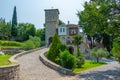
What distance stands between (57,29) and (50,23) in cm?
263

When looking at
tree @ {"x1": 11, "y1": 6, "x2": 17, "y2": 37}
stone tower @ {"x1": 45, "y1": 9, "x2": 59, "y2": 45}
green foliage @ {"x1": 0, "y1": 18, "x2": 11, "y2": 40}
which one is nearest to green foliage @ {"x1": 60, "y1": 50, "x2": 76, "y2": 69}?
stone tower @ {"x1": 45, "y1": 9, "x2": 59, "y2": 45}

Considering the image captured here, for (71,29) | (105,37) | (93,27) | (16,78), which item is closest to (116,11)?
(93,27)

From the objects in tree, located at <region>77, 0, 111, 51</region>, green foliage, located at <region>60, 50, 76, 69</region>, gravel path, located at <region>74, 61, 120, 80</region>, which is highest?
tree, located at <region>77, 0, 111, 51</region>

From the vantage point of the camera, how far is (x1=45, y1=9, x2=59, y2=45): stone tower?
67.2 meters

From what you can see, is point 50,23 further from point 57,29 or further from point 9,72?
point 9,72

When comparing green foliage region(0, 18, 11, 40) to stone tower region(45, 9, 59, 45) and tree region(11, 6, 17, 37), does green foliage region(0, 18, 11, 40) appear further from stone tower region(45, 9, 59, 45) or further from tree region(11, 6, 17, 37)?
stone tower region(45, 9, 59, 45)

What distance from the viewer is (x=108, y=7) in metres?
24.9

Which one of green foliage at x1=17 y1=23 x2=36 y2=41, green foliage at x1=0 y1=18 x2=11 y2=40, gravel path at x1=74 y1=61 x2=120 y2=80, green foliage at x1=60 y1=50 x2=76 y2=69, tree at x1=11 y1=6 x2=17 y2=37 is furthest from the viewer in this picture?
green foliage at x1=17 y1=23 x2=36 y2=41

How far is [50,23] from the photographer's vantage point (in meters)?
67.8

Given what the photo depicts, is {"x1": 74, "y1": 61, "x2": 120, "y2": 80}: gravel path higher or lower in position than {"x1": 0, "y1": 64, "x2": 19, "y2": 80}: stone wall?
lower

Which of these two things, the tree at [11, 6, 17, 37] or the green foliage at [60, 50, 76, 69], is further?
the tree at [11, 6, 17, 37]

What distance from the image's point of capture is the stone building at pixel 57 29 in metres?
63.2

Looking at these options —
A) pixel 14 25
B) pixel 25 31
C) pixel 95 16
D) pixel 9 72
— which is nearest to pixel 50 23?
pixel 25 31

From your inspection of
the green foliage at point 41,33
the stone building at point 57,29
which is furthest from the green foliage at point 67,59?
the green foliage at point 41,33
